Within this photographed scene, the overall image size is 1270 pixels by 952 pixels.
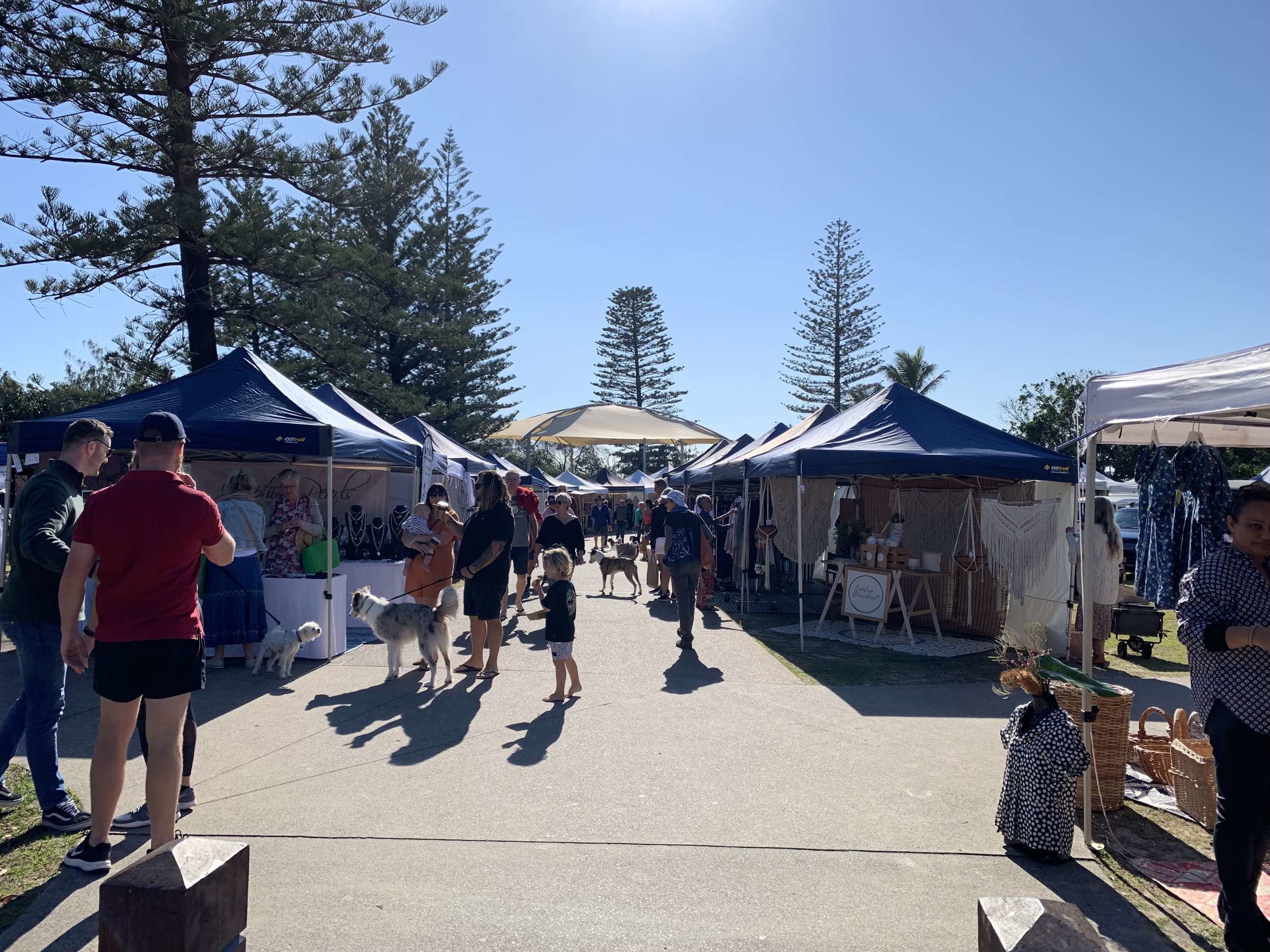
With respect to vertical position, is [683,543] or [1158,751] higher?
[683,543]

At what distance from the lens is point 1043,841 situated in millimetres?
4133

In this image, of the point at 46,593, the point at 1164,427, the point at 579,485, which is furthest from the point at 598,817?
the point at 579,485

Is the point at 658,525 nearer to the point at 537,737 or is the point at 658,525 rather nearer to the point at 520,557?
the point at 520,557

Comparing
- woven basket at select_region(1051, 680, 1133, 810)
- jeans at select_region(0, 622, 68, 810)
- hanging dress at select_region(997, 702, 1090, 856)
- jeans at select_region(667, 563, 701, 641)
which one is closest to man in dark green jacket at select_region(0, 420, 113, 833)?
jeans at select_region(0, 622, 68, 810)

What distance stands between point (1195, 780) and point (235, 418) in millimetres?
7805

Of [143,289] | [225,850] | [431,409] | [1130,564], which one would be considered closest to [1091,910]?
[225,850]

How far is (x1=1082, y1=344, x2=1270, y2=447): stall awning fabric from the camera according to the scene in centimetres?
365

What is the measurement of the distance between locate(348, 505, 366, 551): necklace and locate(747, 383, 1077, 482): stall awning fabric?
590cm

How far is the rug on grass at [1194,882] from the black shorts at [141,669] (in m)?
4.23

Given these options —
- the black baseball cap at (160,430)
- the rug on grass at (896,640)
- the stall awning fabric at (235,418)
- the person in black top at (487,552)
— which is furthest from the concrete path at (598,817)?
the stall awning fabric at (235,418)

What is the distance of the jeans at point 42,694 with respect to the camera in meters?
4.14

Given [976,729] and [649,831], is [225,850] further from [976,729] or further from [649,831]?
[976,729]

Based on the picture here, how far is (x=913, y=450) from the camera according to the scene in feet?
30.7

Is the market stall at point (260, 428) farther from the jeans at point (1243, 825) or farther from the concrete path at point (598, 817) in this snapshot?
the jeans at point (1243, 825)
